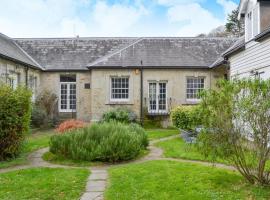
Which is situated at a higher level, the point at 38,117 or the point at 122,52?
the point at 122,52

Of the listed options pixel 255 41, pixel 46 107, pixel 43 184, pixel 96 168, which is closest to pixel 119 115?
pixel 46 107

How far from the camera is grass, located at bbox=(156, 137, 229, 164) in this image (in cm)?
1118

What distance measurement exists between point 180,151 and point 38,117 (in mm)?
11525

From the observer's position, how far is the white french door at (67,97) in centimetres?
2464

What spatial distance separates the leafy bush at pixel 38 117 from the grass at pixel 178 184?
1259cm

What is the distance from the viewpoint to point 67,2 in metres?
20.9

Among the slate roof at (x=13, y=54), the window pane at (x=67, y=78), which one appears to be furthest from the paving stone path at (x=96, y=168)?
the window pane at (x=67, y=78)

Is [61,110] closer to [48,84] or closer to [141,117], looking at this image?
[48,84]

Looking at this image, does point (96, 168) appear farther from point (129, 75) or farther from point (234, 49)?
point (129, 75)

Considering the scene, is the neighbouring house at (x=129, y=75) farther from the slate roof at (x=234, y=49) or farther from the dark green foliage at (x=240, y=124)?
the dark green foliage at (x=240, y=124)

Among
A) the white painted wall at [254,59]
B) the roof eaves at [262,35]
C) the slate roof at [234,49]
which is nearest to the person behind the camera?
the roof eaves at [262,35]

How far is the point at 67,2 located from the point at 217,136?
15.7 m

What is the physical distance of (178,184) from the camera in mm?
7797

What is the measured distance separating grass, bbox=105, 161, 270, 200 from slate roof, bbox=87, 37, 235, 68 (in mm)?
13381
